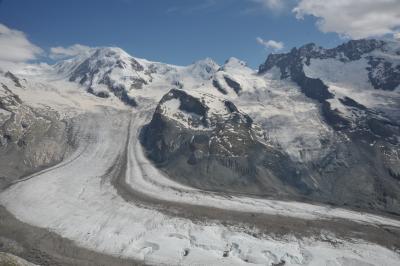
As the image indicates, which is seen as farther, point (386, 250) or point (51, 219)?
point (51, 219)

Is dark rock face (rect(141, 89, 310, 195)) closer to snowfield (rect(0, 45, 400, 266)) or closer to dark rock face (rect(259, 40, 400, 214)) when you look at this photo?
snowfield (rect(0, 45, 400, 266))

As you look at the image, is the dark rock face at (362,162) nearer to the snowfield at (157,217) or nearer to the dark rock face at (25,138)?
the snowfield at (157,217)

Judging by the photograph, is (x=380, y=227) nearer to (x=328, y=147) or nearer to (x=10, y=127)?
(x=328, y=147)

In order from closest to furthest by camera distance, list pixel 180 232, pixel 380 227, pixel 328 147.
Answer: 1. pixel 180 232
2. pixel 380 227
3. pixel 328 147

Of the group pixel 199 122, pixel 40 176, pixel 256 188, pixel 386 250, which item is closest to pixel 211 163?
pixel 256 188

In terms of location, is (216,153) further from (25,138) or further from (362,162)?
(25,138)

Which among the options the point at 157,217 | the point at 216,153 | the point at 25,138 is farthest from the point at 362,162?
the point at 25,138

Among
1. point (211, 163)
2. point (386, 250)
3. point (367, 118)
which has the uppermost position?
point (367, 118)

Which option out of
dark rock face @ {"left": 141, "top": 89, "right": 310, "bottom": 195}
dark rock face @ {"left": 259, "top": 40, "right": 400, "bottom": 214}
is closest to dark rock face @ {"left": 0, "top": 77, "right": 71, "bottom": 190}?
dark rock face @ {"left": 141, "top": 89, "right": 310, "bottom": 195}
